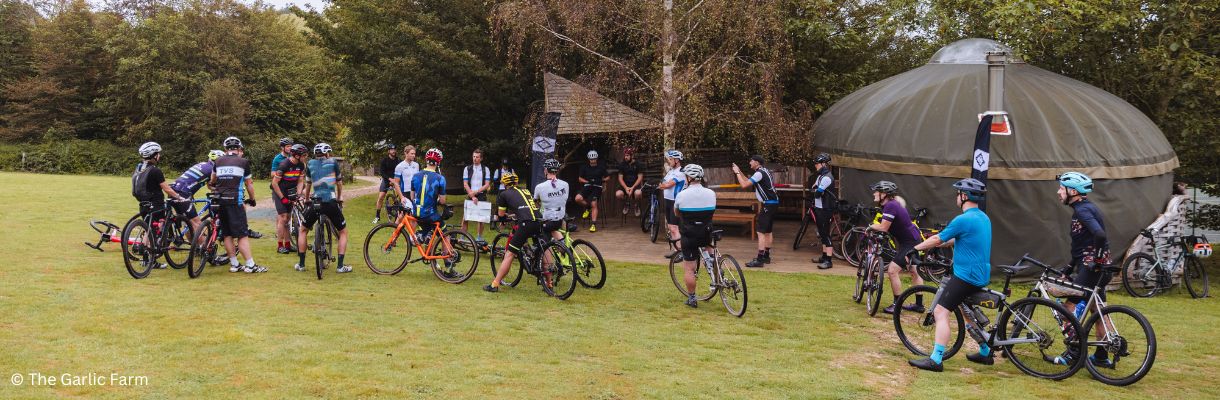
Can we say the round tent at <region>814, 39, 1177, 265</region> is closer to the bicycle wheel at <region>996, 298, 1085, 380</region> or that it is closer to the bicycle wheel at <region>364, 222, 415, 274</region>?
the bicycle wheel at <region>996, 298, 1085, 380</region>

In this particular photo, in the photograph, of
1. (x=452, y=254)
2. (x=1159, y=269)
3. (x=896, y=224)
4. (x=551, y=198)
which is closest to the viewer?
(x=896, y=224)

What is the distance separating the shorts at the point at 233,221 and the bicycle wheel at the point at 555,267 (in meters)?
3.55

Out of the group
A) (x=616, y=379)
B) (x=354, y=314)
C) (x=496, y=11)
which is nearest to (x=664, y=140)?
(x=496, y=11)

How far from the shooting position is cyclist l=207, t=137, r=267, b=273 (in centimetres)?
1027

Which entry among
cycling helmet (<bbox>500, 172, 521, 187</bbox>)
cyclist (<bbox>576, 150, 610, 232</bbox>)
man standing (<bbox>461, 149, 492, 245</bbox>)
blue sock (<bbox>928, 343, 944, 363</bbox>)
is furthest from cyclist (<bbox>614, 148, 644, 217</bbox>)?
blue sock (<bbox>928, 343, 944, 363</bbox>)

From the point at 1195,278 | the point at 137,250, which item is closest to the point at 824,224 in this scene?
the point at 1195,278

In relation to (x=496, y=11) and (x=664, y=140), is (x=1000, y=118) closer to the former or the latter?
(x=664, y=140)

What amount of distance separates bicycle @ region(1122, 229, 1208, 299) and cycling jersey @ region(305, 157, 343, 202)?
1069 cm

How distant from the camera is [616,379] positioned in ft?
22.0

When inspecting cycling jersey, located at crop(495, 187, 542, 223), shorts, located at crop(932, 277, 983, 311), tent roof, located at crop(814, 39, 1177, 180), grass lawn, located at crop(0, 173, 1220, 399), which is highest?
tent roof, located at crop(814, 39, 1177, 180)

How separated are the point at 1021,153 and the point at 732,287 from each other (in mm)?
6606

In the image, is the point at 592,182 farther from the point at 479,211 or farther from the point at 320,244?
the point at 320,244

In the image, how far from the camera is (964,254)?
23.2ft

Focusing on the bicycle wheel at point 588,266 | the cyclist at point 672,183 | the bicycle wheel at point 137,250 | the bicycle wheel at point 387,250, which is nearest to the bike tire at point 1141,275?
the cyclist at point 672,183
